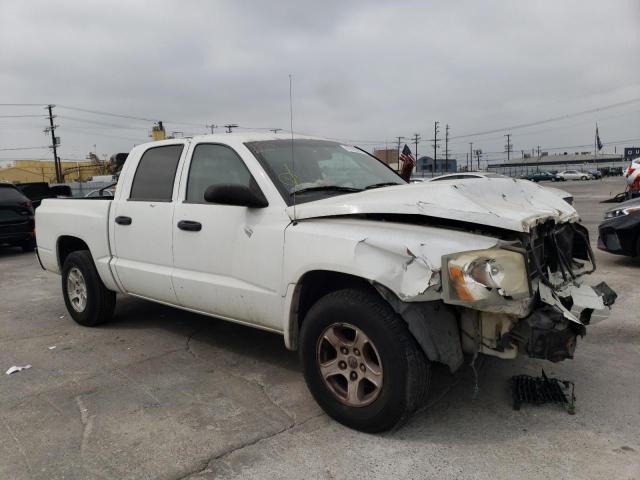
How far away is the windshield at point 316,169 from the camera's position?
3689 mm

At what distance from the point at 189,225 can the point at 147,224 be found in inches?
24.1

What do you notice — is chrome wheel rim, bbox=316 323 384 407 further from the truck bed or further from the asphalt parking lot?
the truck bed

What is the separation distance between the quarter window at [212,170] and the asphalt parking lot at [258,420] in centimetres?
143

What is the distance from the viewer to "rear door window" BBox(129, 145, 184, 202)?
4.42m

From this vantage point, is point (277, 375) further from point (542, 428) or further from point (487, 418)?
point (542, 428)

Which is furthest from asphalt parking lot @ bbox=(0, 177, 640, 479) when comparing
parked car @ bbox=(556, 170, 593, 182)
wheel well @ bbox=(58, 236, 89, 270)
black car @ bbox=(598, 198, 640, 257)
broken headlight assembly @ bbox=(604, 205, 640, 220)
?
parked car @ bbox=(556, 170, 593, 182)

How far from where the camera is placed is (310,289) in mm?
3410

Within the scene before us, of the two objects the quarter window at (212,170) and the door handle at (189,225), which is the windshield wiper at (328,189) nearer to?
the quarter window at (212,170)

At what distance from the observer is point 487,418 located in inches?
128

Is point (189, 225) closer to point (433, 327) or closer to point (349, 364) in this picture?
point (349, 364)

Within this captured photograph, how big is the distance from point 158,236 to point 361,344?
2.17 m

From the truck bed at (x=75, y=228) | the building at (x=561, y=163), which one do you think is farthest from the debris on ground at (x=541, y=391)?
the building at (x=561, y=163)

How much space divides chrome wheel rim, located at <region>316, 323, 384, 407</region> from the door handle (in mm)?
1408

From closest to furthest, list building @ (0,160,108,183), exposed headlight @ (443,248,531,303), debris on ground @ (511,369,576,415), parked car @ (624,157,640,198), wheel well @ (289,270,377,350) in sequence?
exposed headlight @ (443,248,531,303)
wheel well @ (289,270,377,350)
debris on ground @ (511,369,576,415)
parked car @ (624,157,640,198)
building @ (0,160,108,183)
